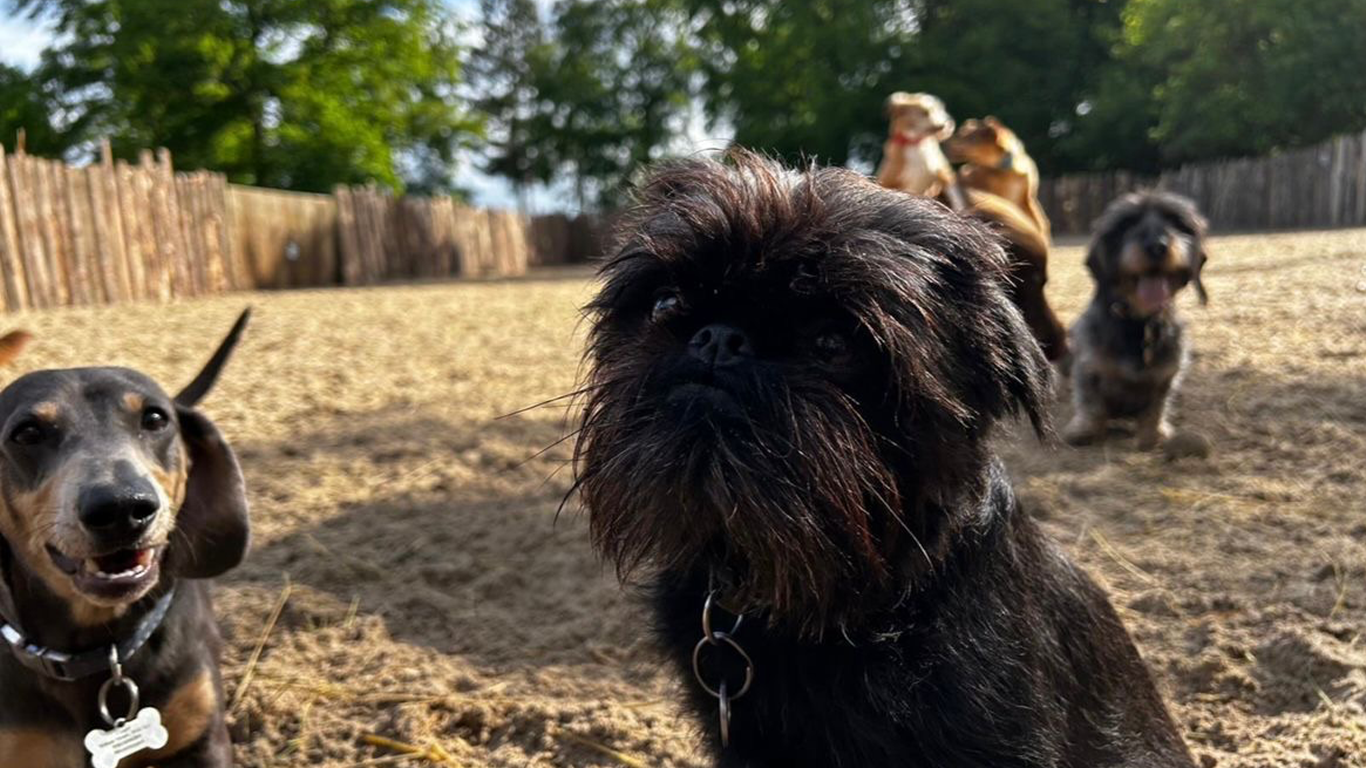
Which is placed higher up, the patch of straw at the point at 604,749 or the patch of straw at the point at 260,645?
the patch of straw at the point at 260,645

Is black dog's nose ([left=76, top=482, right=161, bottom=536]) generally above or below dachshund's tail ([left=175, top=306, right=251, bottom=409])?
below

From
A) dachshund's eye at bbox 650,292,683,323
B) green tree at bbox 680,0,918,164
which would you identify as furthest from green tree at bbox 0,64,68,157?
dachshund's eye at bbox 650,292,683,323

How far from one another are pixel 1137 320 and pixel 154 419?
5.10 metres

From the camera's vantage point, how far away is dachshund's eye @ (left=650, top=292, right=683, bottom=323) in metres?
1.74

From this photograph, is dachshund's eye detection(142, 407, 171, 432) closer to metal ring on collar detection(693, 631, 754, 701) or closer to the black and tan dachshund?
the black and tan dachshund

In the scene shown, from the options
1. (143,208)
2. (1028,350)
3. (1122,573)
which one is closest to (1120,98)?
(143,208)

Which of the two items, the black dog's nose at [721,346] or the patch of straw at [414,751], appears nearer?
the black dog's nose at [721,346]

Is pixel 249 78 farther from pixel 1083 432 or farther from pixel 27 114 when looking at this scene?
pixel 1083 432

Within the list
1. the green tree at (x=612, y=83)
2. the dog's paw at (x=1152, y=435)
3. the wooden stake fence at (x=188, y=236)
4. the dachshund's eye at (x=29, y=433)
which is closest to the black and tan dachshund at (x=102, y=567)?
the dachshund's eye at (x=29, y=433)

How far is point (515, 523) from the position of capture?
4.62 metres

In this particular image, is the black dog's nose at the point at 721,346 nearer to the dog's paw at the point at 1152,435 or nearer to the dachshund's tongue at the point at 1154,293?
the dog's paw at the point at 1152,435

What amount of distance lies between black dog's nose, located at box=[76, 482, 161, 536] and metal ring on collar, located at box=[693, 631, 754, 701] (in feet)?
4.99

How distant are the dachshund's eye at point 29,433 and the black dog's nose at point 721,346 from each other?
83.3 inches

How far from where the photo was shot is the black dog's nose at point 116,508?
2486mm
